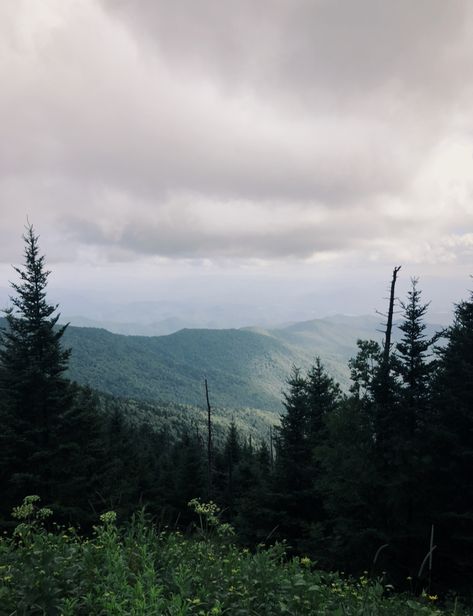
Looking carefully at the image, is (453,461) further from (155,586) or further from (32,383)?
(32,383)

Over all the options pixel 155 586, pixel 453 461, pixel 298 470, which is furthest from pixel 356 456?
pixel 155 586

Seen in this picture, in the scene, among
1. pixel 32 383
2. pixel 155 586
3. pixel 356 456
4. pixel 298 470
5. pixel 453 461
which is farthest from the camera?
pixel 298 470

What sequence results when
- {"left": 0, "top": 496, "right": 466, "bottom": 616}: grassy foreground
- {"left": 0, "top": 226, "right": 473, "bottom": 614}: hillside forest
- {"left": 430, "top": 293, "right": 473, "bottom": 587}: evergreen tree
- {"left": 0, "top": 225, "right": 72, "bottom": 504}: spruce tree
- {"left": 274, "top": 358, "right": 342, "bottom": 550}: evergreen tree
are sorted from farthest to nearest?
1. {"left": 274, "top": 358, "right": 342, "bottom": 550}: evergreen tree
2. {"left": 0, "top": 225, "right": 72, "bottom": 504}: spruce tree
3. {"left": 0, "top": 226, "right": 473, "bottom": 614}: hillside forest
4. {"left": 430, "top": 293, "right": 473, "bottom": 587}: evergreen tree
5. {"left": 0, "top": 496, "right": 466, "bottom": 616}: grassy foreground

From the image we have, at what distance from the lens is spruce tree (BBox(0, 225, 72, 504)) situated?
1878 centimetres

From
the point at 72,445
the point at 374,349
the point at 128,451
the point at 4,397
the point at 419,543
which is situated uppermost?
the point at 374,349

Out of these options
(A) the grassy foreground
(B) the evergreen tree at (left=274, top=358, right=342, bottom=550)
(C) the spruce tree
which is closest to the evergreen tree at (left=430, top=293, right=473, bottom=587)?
(B) the evergreen tree at (left=274, top=358, right=342, bottom=550)

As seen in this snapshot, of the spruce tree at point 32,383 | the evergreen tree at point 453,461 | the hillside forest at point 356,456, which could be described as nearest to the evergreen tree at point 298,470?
the hillside forest at point 356,456

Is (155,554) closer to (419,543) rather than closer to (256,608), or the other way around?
(256,608)

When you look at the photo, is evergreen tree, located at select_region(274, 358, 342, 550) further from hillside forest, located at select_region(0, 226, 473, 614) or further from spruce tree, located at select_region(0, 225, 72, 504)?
spruce tree, located at select_region(0, 225, 72, 504)

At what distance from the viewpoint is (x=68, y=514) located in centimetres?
1789

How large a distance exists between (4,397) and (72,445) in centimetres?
469

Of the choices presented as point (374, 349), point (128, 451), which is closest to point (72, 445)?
point (374, 349)

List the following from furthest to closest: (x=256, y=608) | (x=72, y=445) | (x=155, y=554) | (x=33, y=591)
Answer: (x=72, y=445) → (x=155, y=554) → (x=256, y=608) → (x=33, y=591)

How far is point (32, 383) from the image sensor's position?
768 inches
